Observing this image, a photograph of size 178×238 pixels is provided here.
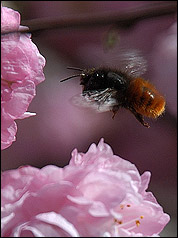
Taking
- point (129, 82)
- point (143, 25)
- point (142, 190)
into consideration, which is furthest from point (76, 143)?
point (142, 190)

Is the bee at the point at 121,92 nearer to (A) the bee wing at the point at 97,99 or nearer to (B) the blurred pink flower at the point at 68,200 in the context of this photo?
(A) the bee wing at the point at 97,99

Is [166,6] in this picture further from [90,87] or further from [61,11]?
[61,11]

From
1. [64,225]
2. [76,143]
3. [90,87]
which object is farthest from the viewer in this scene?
[76,143]

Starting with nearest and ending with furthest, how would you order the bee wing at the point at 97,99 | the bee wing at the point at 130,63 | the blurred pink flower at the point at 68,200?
1. the blurred pink flower at the point at 68,200
2. the bee wing at the point at 97,99
3. the bee wing at the point at 130,63

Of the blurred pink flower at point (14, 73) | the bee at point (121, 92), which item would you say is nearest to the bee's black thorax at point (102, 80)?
the bee at point (121, 92)

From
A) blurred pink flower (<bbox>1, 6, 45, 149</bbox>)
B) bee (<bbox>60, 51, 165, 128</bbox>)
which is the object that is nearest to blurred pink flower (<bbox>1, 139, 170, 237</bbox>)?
blurred pink flower (<bbox>1, 6, 45, 149</bbox>)

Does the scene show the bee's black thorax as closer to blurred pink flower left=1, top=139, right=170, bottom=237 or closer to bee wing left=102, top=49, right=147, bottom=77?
bee wing left=102, top=49, right=147, bottom=77

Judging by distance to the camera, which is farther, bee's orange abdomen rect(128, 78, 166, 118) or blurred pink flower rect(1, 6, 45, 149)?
bee's orange abdomen rect(128, 78, 166, 118)
